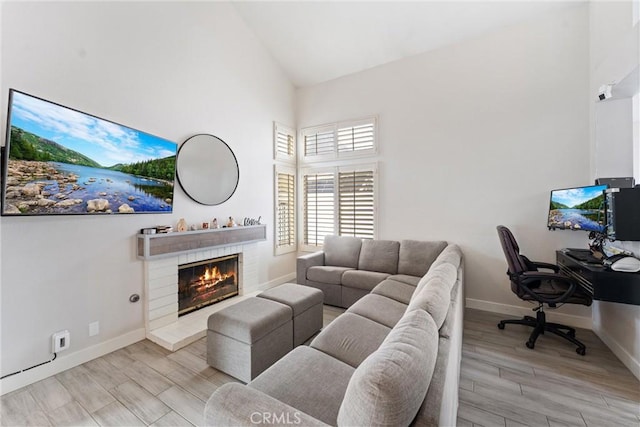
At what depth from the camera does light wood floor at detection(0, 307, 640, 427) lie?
168cm

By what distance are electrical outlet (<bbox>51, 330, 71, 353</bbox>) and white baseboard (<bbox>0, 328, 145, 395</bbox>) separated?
0.08m

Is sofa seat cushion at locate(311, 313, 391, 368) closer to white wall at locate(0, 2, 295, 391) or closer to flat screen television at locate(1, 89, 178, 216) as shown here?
white wall at locate(0, 2, 295, 391)

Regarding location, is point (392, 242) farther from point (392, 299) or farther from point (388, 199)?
point (392, 299)

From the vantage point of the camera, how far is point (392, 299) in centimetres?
254

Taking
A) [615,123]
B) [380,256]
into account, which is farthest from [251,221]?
[615,123]

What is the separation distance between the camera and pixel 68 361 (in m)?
2.17

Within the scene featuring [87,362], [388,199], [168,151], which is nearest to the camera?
[87,362]

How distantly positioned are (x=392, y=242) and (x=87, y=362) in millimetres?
3567

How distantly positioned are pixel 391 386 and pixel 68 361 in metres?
2.81

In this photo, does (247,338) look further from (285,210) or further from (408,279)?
(285,210)

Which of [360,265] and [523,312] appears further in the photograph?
[360,265]

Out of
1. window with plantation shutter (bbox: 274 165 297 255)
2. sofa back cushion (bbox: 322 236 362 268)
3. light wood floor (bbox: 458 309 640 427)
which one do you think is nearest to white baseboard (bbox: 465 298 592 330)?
light wood floor (bbox: 458 309 640 427)

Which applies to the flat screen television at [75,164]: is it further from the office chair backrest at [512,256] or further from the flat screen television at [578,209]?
the flat screen television at [578,209]

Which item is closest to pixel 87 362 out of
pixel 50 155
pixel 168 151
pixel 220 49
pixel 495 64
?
pixel 50 155
